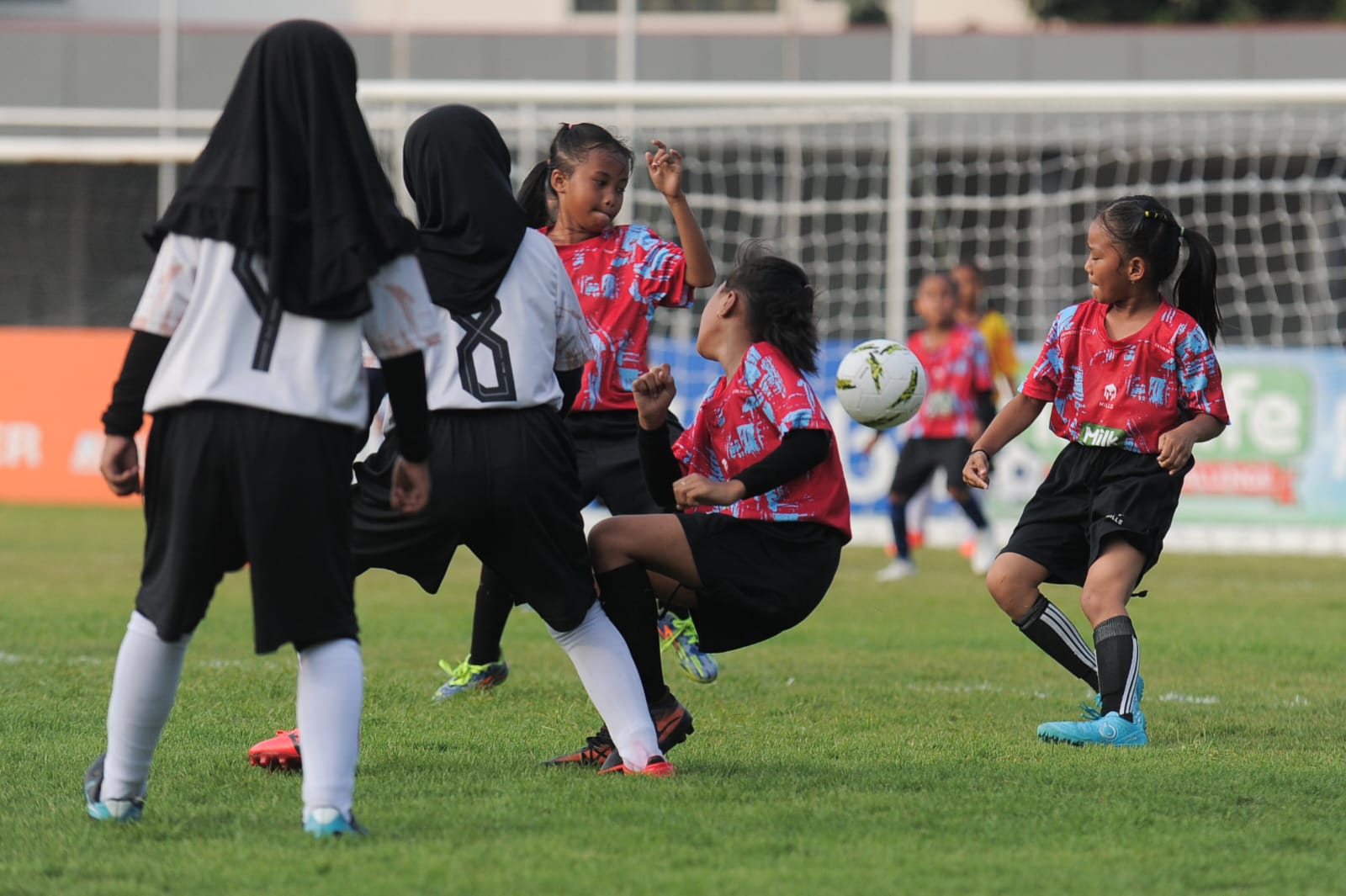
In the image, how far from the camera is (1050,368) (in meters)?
5.57

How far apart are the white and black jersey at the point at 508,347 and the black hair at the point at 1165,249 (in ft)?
6.62

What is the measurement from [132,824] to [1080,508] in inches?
122

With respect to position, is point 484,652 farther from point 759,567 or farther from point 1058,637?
point 1058,637

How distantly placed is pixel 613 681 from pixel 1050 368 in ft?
6.74

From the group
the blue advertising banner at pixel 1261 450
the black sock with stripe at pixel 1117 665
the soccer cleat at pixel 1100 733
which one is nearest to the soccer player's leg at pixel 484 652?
the soccer cleat at pixel 1100 733

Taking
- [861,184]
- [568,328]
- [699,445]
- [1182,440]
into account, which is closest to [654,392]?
[568,328]

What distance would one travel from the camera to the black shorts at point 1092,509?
5.30m

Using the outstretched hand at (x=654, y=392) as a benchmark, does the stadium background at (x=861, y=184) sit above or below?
above

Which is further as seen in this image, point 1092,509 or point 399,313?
point 1092,509

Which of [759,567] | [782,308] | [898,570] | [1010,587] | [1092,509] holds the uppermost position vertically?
[782,308]

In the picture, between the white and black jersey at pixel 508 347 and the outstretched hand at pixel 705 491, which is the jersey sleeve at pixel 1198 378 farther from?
the white and black jersey at pixel 508 347

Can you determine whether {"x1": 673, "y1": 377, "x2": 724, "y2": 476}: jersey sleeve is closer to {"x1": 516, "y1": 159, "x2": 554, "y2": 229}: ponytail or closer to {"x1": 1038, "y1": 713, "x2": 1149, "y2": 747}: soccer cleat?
{"x1": 516, "y1": 159, "x2": 554, "y2": 229}: ponytail

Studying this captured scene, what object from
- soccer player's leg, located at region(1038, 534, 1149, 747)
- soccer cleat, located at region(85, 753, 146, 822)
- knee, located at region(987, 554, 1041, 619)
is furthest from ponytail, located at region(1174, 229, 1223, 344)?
soccer cleat, located at region(85, 753, 146, 822)

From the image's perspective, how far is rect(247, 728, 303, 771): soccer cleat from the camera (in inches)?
181
